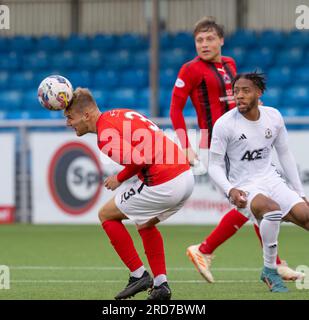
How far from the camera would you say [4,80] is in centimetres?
2188

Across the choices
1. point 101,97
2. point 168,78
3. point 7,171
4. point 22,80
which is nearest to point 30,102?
point 22,80

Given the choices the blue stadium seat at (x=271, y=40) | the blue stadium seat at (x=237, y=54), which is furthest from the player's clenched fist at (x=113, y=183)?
the blue stadium seat at (x=271, y=40)

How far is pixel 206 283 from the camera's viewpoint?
8.71 metres

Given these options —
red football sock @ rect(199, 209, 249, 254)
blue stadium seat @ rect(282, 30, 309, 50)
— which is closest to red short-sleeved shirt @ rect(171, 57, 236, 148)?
red football sock @ rect(199, 209, 249, 254)

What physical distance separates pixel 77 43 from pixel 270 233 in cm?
1514

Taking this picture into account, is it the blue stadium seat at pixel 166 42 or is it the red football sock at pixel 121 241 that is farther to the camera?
the blue stadium seat at pixel 166 42

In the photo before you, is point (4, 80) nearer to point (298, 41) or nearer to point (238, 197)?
point (298, 41)

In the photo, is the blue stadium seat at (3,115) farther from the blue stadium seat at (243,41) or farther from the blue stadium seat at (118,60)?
the blue stadium seat at (243,41)

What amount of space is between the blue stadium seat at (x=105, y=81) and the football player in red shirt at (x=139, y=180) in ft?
45.5

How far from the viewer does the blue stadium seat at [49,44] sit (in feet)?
74.3

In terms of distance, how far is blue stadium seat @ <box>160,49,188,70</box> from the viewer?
21.4 m

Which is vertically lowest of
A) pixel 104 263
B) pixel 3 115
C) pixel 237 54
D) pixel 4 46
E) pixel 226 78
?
pixel 104 263
